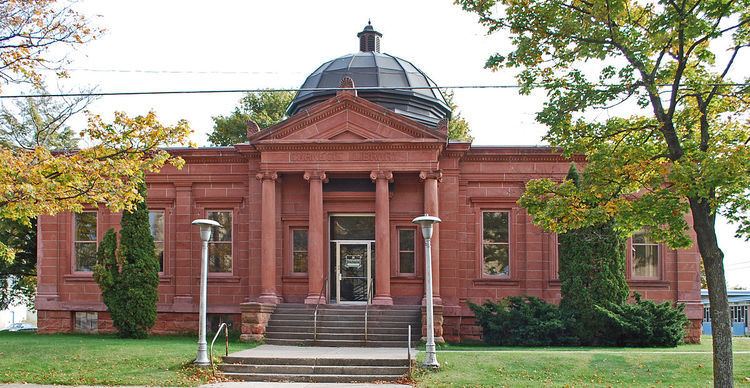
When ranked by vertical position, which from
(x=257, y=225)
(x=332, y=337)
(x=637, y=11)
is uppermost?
(x=637, y=11)

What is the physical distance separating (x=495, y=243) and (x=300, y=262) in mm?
6367

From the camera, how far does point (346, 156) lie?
23.9 m

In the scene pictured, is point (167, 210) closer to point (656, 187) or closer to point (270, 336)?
point (270, 336)

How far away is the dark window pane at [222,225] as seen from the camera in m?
26.4

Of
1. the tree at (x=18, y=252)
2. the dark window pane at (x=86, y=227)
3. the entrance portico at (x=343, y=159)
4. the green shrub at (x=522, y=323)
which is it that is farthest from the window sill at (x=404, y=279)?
the tree at (x=18, y=252)

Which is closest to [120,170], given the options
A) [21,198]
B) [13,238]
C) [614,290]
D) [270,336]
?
[21,198]

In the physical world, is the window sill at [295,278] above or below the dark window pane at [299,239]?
below

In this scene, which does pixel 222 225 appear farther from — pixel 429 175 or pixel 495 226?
pixel 495 226

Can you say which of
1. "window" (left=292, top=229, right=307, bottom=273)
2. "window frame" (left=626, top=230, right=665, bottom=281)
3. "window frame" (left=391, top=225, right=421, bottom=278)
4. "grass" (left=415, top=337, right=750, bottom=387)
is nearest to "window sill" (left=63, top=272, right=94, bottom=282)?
"window" (left=292, top=229, right=307, bottom=273)

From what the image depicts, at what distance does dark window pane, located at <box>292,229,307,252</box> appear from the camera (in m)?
25.6

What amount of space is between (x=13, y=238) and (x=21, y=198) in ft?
59.9

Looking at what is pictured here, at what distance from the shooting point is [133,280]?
23234mm

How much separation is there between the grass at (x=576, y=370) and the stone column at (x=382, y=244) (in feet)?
18.1

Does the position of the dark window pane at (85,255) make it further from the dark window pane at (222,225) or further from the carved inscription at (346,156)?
the carved inscription at (346,156)
